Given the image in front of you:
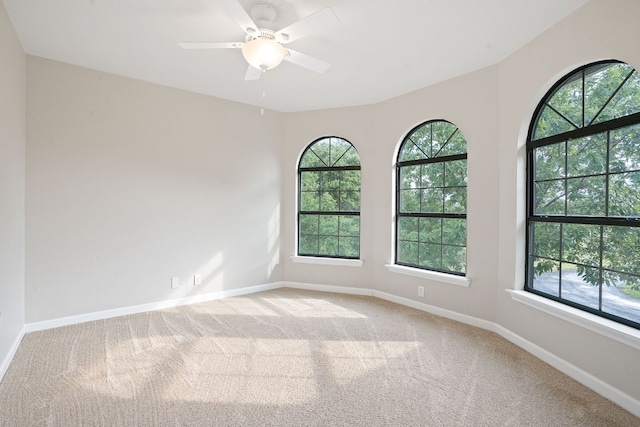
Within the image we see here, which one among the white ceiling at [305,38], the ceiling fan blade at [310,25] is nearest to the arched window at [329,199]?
the white ceiling at [305,38]

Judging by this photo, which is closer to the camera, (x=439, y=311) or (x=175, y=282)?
(x=439, y=311)

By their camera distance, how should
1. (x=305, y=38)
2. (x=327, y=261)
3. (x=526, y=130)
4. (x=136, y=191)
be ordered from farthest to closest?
(x=327, y=261) → (x=136, y=191) → (x=526, y=130) → (x=305, y=38)

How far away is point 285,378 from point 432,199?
2.62 metres

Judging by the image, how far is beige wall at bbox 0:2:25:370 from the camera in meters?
2.56

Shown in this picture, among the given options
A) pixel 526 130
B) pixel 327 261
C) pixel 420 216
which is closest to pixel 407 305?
pixel 420 216

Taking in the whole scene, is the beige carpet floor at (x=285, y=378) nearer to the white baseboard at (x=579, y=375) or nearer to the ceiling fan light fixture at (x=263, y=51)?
the white baseboard at (x=579, y=375)

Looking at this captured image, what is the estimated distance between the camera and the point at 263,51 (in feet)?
A: 8.33

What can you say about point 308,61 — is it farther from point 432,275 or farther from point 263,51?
point 432,275

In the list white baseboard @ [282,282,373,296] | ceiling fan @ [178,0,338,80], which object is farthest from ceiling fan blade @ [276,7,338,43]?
white baseboard @ [282,282,373,296]

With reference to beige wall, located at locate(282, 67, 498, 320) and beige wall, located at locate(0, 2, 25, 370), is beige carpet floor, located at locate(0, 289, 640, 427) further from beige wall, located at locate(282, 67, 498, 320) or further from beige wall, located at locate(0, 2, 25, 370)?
beige wall, located at locate(282, 67, 498, 320)

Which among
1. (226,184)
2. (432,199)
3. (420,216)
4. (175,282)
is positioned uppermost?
(226,184)

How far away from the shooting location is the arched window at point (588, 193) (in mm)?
2279

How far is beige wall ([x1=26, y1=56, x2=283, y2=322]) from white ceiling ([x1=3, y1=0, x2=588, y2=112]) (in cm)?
38

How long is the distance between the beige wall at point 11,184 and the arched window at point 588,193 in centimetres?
420
